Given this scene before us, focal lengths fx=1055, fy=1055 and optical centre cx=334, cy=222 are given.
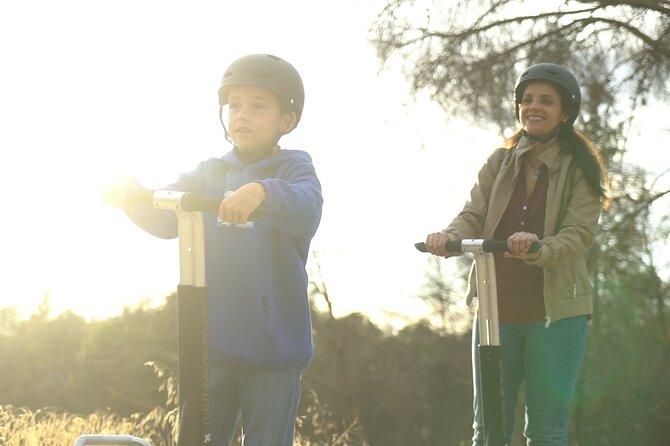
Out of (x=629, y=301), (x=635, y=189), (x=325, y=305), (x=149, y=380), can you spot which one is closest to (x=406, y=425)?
(x=149, y=380)

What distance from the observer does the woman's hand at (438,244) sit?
3.82 m

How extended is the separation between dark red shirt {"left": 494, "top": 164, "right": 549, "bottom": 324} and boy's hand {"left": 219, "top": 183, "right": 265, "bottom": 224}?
1561 mm

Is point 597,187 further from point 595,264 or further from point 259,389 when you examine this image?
point 595,264

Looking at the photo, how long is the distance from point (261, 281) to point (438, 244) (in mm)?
721

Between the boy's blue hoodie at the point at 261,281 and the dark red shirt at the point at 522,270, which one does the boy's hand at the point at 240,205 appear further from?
the dark red shirt at the point at 522,270

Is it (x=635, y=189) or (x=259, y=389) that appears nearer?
(x=259, y=389)

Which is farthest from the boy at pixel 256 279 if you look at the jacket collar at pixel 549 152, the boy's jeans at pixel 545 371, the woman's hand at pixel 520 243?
the jacket collar at pixel 549 152

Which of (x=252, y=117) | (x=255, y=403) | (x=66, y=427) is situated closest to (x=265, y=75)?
(x=252, y=117)

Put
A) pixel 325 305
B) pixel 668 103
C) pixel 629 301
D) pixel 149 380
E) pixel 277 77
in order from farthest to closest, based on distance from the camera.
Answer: pixel 149 380, pixel 325 305, pixel 629 301, pixel 668 103, pixel 277 77

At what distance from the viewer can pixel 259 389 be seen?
11.2 ft

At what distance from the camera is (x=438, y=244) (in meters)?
3.82

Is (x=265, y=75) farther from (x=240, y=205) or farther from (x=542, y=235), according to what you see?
(x=542, y=235)

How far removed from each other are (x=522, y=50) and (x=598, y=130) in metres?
1.01

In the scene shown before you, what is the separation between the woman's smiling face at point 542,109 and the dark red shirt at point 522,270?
0.16 meters
